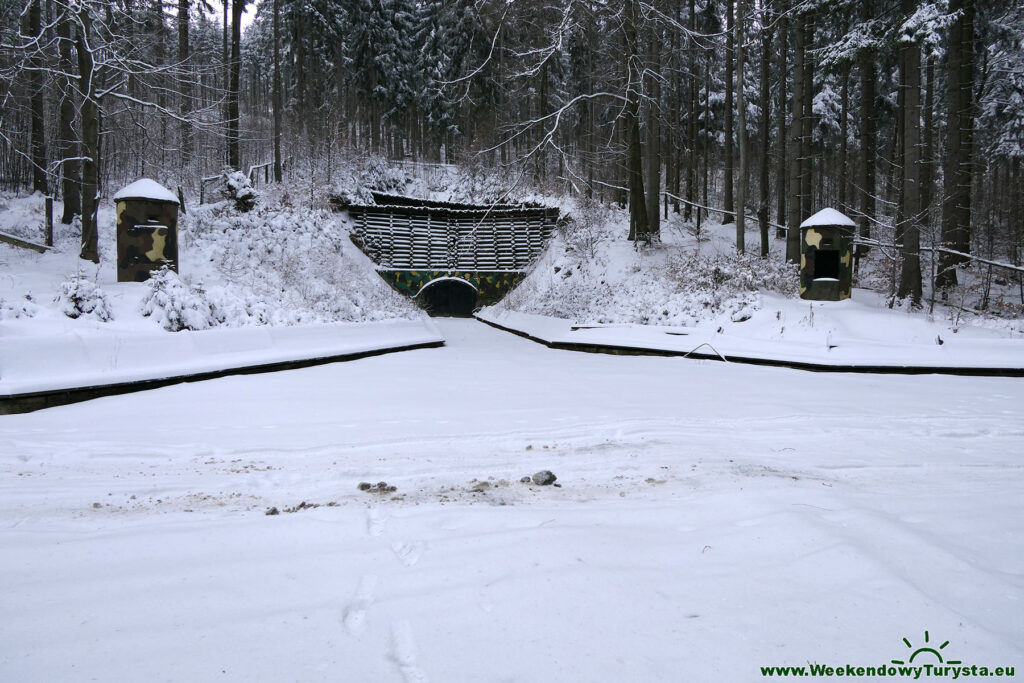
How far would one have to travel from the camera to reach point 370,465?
436 centimetres

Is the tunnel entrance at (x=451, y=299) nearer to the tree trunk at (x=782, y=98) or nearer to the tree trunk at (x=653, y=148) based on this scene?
the tree trunk at (x=653, y=148)

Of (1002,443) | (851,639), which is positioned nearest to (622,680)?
(851,639)

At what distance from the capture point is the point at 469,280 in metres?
26.9

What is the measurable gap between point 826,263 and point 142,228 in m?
13.8

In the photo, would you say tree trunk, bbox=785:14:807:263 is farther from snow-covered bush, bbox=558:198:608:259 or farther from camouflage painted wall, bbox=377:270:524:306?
camouflage painted wall, bbox=377:270:524:306

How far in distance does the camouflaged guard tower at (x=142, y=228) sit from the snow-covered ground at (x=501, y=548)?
6.16 metres

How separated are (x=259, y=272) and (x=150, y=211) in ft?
17.5

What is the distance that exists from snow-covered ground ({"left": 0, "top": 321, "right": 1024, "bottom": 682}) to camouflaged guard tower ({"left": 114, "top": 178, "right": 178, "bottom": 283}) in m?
6.16

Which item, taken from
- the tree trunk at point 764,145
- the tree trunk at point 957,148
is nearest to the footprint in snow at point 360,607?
the tree trunk at point 957,148

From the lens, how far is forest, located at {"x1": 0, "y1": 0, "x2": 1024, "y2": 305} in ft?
44.2

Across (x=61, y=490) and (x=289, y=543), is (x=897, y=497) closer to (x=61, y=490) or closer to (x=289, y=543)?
(x=289, y=543)

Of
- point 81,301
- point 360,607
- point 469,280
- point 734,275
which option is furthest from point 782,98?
point 360,607

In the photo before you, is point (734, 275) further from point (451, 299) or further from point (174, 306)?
point (451, 299)

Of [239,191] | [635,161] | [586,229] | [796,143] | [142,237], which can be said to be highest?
[635,161]
